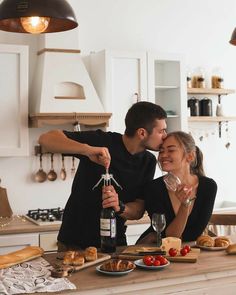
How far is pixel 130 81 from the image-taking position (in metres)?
4.58

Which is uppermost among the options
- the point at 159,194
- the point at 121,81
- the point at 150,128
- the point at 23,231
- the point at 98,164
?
the point at 121,81

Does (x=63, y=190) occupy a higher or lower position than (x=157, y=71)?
lower

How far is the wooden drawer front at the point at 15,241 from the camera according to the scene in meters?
3.86

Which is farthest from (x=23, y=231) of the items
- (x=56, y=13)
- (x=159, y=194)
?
(x=56, y=13)

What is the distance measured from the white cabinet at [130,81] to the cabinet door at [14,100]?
71 cm

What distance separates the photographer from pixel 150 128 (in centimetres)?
279

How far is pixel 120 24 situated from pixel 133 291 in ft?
11.7

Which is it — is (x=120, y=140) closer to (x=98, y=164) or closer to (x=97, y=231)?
(x=98, y=164)

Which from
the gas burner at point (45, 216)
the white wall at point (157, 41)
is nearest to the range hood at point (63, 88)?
the white wall at point (157, 41)

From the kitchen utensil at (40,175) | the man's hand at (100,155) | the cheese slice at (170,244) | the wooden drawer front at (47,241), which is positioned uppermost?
the man's hand at (100,155)

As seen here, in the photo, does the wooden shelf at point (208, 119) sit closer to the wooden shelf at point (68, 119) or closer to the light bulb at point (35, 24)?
the wooden shelf at point (68, 119)

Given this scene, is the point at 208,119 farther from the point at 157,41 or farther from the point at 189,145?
the point at 189,145

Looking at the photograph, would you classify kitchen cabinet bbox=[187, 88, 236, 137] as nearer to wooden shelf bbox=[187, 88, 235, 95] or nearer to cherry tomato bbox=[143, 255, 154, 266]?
wooden shelf bbox=[187, 88, 235, 95]

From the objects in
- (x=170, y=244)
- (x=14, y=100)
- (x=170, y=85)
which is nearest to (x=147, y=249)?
(x=170, y=244)
